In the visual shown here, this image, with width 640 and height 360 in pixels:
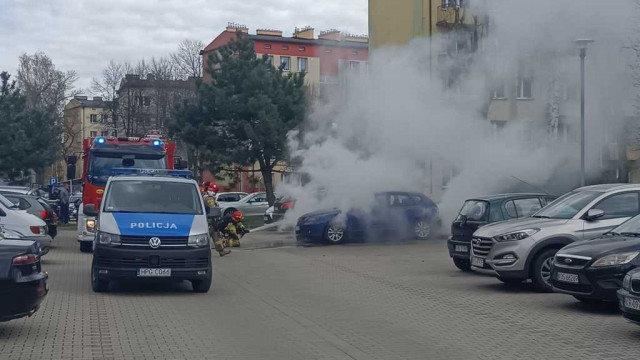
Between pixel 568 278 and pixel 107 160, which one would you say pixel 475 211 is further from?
pixel 107 160

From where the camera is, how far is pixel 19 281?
942 cm

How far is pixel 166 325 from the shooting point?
1099cm

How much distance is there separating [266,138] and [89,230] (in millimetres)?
15907

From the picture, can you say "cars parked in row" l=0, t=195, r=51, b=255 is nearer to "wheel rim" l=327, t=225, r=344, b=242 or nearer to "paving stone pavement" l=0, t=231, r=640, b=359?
"paving stone pavement" l=0, t=231, r=640, b=359

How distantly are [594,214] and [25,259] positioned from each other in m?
9.10

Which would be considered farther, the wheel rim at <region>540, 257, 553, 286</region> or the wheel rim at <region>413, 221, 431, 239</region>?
the wheel rim at <region>413, 221, 431, 239</region>

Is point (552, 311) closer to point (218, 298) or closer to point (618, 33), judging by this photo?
point (218, 298)

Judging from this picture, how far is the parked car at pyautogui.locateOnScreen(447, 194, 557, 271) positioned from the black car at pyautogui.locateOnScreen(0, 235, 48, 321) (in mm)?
9773

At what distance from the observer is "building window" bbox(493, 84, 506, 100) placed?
84.9ft

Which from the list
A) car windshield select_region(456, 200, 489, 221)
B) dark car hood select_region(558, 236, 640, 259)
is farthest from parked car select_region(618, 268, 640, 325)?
car windshield select_region(456, 200, 489, 221)

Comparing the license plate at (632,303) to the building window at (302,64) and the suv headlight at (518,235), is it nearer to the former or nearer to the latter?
the suv headlight at (518,235)

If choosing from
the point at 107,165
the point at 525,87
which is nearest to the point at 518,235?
the point at 107,165

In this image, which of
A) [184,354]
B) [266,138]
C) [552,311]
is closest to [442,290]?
[552,311]

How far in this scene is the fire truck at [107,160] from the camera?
70.0ft
